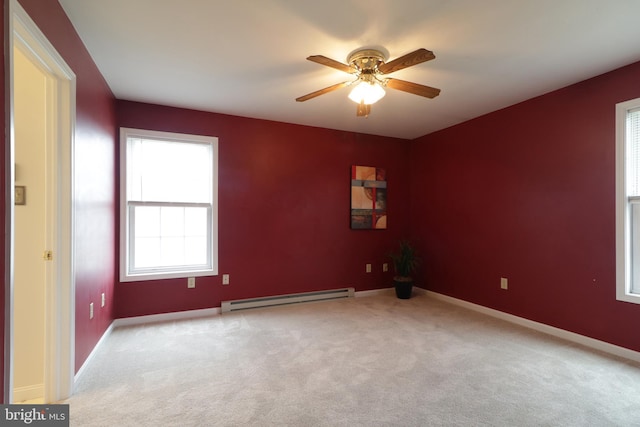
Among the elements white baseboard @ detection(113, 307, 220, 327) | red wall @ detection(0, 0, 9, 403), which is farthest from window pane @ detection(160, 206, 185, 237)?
red wall @ detection(0, 0, 9, 403)

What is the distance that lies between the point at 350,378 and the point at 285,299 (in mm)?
1923

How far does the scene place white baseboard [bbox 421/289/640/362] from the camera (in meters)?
2.47

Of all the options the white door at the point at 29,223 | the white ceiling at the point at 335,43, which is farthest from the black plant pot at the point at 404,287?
the white door at the point at 29,223

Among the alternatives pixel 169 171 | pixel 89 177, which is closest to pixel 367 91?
pixel 89 177

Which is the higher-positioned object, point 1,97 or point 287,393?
point 1,97

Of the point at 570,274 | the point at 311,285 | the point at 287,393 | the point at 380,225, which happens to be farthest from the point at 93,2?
the point at 570,274

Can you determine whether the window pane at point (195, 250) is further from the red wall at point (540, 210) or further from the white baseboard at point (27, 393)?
the red wall at point (540, 210)

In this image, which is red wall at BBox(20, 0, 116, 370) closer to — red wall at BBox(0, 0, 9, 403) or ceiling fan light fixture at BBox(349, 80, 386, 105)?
red wall at BBox(0, 0, 9, 403)

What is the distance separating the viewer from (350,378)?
7.04ft

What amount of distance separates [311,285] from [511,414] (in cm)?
271

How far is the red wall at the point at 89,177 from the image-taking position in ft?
5.98

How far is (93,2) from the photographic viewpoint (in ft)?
5.77

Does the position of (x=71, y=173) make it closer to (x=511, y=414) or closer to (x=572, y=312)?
(x=511, y=414)

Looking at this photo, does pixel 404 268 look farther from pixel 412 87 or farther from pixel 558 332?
pixel 412 87
